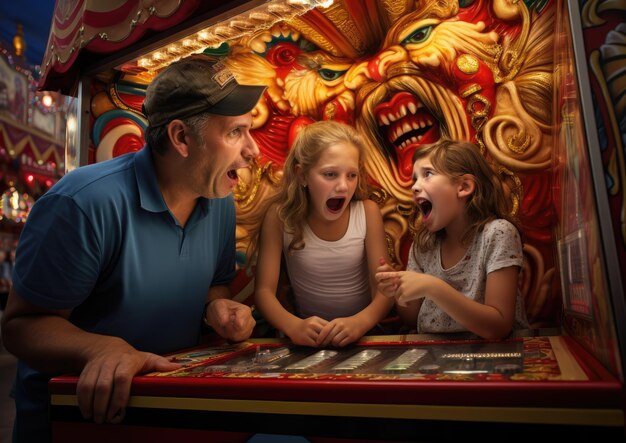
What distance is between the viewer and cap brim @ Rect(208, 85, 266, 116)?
1.28 meters

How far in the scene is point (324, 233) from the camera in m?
1.59

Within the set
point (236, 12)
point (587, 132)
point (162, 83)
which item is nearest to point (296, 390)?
point (587, 132)

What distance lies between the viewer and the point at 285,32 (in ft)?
5.54

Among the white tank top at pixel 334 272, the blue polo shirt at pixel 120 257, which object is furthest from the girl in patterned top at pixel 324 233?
the blue polo shirt at pixel 120 257

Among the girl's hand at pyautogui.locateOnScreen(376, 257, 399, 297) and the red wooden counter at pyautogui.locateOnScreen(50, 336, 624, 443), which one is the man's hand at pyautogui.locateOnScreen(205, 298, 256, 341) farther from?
the girl's hand at pyautogui.locateOnScreen(376, 257, 399, 297)

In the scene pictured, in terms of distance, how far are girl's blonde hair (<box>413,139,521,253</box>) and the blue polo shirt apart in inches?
26.2

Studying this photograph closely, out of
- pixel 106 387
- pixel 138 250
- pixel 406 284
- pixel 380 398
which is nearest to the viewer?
pixel 380 398

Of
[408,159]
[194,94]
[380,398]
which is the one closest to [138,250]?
[194,94]

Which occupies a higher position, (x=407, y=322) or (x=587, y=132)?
(x=587, y=132)

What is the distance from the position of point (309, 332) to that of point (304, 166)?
56 cm

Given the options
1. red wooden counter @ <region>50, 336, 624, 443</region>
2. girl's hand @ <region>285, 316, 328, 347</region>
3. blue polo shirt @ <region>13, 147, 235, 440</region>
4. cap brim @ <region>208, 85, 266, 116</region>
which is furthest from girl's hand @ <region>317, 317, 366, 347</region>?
cap brim @ <region>208, 85, 266, 116</region>

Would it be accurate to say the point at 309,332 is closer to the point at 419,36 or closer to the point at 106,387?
the point at 106,387

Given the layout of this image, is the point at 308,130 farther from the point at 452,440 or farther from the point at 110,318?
the point at 452,440

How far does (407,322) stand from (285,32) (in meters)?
1.03
